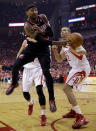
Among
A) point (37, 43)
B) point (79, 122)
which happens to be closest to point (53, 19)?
point (37, 43)

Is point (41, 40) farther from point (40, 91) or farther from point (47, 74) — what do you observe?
point (40, 91)

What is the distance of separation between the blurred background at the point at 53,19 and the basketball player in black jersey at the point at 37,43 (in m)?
26.9

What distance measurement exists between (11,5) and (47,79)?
1316 inches

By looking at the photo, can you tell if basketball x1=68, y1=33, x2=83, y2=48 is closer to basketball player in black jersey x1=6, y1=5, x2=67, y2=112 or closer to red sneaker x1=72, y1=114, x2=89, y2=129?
basketball player in black jersey x1=6, y1=5, x2=67, y2=112

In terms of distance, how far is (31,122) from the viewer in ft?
16.3

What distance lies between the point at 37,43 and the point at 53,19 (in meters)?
32.0

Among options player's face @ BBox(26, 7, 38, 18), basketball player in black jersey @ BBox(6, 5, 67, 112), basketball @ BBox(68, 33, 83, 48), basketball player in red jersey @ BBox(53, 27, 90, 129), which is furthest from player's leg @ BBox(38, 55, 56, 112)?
player's face @ BBox(26, 7, 38, 18)

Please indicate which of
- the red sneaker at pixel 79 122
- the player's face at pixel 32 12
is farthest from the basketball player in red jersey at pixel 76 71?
the player's face at pixel 32 12

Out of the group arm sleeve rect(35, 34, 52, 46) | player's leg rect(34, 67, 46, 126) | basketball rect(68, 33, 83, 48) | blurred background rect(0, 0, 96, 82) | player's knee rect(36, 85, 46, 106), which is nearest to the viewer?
arm sleeve rect(35, 34, 52, 46)

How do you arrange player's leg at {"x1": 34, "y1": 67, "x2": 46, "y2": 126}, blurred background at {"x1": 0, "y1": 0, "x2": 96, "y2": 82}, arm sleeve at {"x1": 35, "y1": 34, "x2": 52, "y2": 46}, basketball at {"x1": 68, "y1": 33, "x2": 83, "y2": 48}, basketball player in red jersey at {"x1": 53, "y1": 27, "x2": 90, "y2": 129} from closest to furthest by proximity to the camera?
arm sleeve at {"x1": 35, "y1": 34, "x2": 52, "y2": 46} → basketball at {"x1": 68, "y1": 33, "x2": 83, "y2": 48} → basketball player in red jersey at {"x1": 53, "y1": 27, "x2": 90, "y2": 129} → player's leg at {"x1": 34, "y1": 67, "x2": 46, "y2": 126} → blurred background at {"x1": 0, "y1": 0, "x2": 96, "y2": 82}

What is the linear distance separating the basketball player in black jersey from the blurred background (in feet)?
88.3

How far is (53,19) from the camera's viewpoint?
118 feet

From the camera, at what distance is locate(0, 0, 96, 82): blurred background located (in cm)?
3294

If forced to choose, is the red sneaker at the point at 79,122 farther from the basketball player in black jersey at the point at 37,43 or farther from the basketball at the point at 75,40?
the basketball at the point at 75,40
